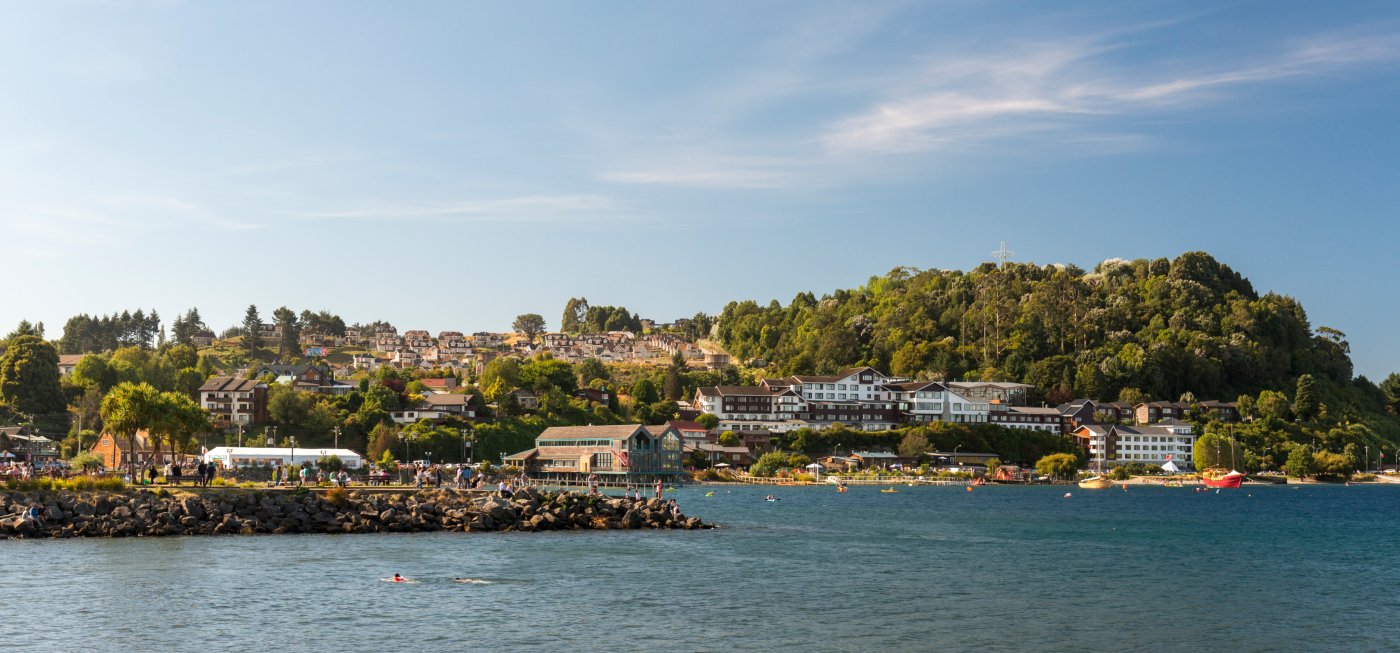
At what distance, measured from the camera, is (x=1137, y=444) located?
133m

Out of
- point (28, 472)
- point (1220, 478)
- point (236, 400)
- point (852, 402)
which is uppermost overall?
point (852, 402)

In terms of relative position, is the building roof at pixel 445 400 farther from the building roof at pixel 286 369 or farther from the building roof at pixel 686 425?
the building roof at pixel 286 369

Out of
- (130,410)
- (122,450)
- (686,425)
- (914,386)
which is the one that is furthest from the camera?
(914,386)

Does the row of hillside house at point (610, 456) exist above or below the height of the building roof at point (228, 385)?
below

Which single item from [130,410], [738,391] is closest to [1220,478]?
[738,391]

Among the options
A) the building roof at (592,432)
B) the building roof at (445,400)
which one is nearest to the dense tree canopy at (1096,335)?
the building roof at (445,400)

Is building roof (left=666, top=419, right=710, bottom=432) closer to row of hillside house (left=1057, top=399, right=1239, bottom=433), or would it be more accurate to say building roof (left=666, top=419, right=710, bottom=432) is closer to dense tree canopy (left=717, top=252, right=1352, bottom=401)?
dense tree canopy (left=717, top=252, right=1352, bottom=401)

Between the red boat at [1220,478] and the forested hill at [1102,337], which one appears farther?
the forested hill at [1102,337]

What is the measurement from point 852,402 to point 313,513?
103397mm

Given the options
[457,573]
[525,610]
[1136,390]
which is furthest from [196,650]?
[1136,390]

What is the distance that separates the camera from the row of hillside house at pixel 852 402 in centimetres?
13562

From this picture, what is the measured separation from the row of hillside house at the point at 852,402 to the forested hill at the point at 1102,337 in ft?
35.2

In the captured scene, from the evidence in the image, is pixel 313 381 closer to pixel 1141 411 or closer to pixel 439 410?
pixel 439 410

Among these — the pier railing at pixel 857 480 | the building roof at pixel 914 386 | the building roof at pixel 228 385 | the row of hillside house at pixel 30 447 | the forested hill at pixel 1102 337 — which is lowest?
the pier railing at pixel 857 480
